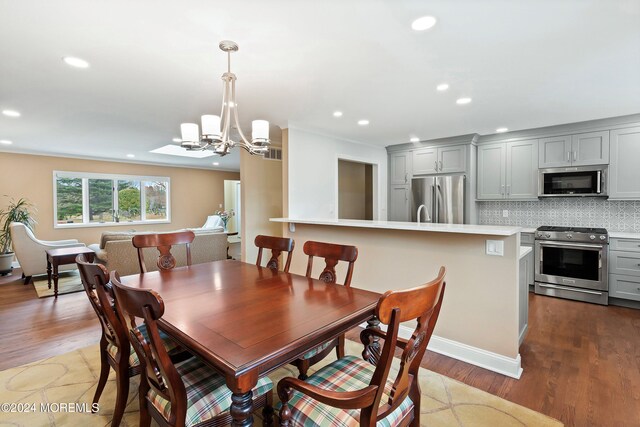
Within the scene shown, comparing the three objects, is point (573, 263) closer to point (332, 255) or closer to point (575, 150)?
point (575, 150)

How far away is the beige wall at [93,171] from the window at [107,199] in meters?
0.13

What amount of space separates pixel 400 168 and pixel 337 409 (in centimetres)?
488

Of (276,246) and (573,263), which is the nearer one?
(276,246)

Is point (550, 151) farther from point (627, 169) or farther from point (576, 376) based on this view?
point (576, 376)

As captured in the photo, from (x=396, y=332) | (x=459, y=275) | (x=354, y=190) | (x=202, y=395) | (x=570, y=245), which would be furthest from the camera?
(x=354, y=190)

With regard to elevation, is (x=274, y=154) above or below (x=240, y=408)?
above

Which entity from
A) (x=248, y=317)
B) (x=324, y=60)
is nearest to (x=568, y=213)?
(x=324, y=60)

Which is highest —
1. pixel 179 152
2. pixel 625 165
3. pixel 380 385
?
pixel 179 152

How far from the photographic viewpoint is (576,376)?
7.39ft

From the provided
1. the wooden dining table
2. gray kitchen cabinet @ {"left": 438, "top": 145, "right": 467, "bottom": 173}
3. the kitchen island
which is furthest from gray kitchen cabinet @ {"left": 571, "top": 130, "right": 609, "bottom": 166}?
the wooden dining table

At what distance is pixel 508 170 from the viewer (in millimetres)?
4633

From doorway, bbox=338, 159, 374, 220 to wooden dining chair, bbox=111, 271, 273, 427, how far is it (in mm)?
5026

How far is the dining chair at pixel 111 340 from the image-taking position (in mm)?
1516

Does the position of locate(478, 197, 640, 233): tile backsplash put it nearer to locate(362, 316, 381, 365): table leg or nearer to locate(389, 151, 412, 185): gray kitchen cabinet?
locate(389, 151, 412, 185): gray kitchen cabinet
